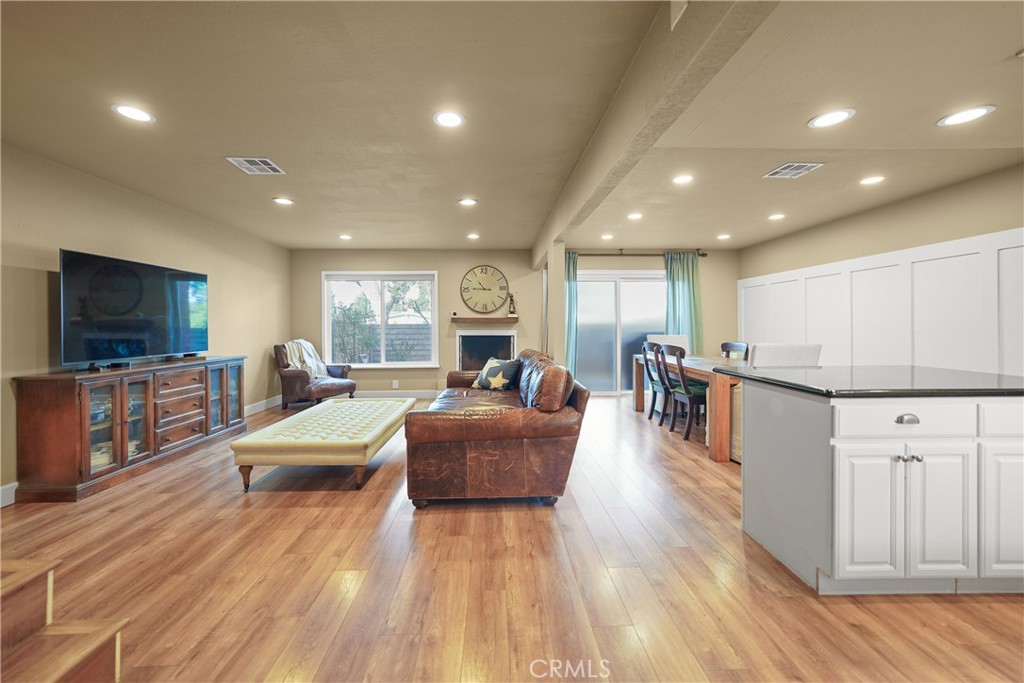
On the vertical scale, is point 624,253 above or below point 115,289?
above

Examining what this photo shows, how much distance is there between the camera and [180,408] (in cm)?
375

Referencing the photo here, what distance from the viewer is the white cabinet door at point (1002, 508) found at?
5.63 ft

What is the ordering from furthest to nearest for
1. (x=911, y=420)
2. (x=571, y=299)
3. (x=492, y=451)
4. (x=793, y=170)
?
1. (x=571, y=299)
2. (x=793, y=170)
3. (x=492, y=451)
4. (x=911, y=420)

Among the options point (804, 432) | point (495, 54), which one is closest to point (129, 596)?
point (495, 54)

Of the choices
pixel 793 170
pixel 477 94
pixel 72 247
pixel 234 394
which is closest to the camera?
pixel 477 94

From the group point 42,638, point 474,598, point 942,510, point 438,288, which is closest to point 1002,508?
point 942,510

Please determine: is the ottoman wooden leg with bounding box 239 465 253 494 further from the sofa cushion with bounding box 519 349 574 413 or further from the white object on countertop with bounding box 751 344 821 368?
the white object on countertop with bounding box 751 344 821 368

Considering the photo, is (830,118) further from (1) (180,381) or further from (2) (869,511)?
(1) (180,381)

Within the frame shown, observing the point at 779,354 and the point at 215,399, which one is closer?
the point at 779,354

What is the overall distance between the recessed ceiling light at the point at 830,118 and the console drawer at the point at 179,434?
5.21 meters

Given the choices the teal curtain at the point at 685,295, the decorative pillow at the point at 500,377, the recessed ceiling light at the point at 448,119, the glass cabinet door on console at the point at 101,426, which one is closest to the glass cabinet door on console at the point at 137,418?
the glass cabinet door on console at the point at 101,426

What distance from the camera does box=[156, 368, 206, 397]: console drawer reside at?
3533 mm

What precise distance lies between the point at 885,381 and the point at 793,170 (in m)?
2.30

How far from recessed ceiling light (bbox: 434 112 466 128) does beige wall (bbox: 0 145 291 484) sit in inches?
113
